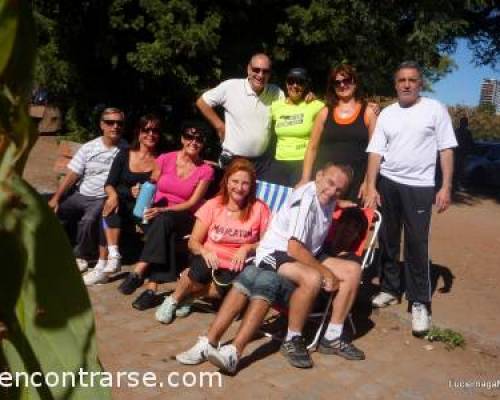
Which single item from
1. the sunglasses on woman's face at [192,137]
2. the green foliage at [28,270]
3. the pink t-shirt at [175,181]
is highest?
the green foliage at [28,270]

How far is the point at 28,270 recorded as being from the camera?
1.39 ft

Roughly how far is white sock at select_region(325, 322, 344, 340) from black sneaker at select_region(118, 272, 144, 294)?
174cm

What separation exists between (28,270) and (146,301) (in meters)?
4.74

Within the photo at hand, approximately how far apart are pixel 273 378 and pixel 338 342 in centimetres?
64

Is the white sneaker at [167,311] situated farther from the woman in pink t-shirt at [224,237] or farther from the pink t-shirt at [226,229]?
the pink t-shirt at [226,229]

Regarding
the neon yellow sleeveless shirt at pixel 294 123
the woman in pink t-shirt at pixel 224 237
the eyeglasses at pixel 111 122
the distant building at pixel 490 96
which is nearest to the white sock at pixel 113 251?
the woman in pink t-shirt at pixel 224 237

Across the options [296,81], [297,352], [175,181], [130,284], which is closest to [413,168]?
[296,81]

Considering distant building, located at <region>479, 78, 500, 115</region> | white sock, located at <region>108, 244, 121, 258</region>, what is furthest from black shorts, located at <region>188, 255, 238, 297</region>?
distant building, located at <region>479, 78, 500, 115</region>

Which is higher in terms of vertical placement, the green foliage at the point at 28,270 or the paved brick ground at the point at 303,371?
the green foliage at the point at 28,270

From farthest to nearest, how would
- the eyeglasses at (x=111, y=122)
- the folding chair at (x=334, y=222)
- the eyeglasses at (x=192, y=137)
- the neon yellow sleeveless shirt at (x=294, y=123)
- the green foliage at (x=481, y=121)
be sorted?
the green foliage at (x=481, y=121), the eyeglasses at (x=111, y=122), the eyeglasses at (x=192, y=137), the neon yellow sleeveless shirt at (x=294, y=123), the folding chair at (x=334, y=222)

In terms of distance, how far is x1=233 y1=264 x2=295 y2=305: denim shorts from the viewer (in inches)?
167

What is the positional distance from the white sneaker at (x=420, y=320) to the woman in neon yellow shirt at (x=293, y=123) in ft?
4.64

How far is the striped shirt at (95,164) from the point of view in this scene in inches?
232

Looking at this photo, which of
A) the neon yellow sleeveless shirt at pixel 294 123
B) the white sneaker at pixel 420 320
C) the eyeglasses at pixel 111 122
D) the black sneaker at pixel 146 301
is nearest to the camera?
the white sneaker at pixel 420 320
